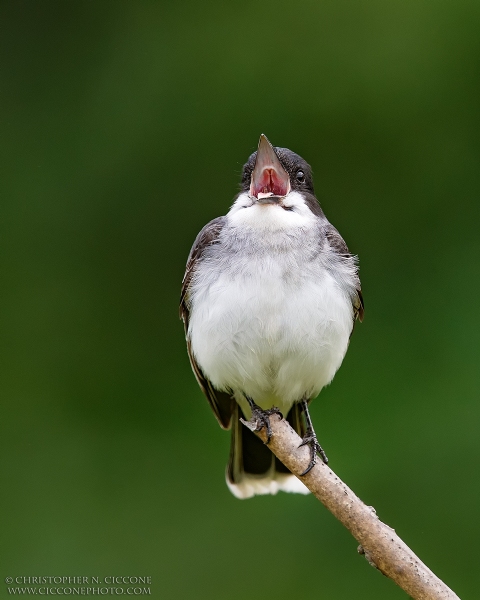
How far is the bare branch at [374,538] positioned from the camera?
2256mm

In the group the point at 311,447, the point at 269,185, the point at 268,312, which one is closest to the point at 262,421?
the point at 311,447

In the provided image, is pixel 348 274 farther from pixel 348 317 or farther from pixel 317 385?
pixel 317 385

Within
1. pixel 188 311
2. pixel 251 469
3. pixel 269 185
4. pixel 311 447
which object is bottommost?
pixel 251 469

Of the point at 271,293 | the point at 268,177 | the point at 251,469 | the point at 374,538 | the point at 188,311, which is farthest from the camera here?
the point at 251,469

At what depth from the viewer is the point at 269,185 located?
3273 mm

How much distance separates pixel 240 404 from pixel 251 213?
909 mm

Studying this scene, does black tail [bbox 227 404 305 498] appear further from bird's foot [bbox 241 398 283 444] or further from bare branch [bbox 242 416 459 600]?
bare branch [bbox 242 416 459 600]

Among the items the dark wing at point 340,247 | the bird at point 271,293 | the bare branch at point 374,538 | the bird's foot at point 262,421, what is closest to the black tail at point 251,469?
the bird at point 271,293

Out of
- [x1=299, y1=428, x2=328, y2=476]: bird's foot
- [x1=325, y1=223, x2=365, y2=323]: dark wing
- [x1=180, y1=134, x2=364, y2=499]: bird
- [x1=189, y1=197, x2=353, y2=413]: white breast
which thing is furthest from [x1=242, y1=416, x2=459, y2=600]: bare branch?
[x1=325, y1=223, x2=365, y2=323]: dark wing

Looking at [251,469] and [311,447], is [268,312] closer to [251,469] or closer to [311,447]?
[311,447]

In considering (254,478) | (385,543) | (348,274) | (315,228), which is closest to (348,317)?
(348,274)

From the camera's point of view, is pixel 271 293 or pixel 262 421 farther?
pixel 271 293

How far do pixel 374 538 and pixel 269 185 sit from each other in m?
1.40

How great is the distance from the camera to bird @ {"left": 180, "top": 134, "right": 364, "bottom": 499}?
124 inches
